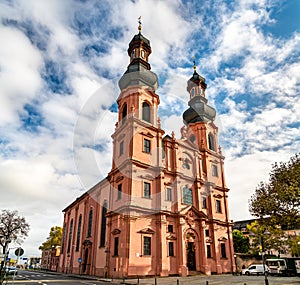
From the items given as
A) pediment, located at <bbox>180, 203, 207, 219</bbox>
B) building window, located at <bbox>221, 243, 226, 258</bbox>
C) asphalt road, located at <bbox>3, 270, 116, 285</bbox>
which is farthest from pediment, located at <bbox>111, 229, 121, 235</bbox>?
building window, located at <bbox>221, 243, 226, 258</bbox>

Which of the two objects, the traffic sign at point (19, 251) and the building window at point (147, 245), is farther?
the building window at point (147, 245)

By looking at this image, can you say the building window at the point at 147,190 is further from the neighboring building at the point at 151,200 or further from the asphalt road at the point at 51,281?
the asphalt road at the point at 51,281

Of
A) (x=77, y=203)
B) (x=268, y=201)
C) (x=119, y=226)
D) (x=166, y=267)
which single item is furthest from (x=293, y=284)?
(x=77, y=203)

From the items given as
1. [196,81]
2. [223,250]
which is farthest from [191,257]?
[196,81]

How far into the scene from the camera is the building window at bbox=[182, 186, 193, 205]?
33375 mm

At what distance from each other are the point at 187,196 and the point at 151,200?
6.22 m

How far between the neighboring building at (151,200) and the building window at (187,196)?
5.0 inches

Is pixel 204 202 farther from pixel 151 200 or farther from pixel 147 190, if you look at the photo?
pixel 147 190

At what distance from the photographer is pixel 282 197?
23047 mm

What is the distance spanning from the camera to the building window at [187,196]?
1314 inches

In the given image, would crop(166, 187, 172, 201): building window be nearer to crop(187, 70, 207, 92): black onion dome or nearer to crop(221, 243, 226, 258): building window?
crop(221, 243, 226, 258): building window

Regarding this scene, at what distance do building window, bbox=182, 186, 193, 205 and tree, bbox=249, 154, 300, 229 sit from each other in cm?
908

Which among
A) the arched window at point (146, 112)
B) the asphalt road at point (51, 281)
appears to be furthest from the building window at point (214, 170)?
the asphalt road at point (51, 281)

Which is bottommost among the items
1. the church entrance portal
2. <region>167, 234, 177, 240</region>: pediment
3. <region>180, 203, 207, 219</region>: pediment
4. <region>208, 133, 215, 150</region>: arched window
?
the church entrance portal
